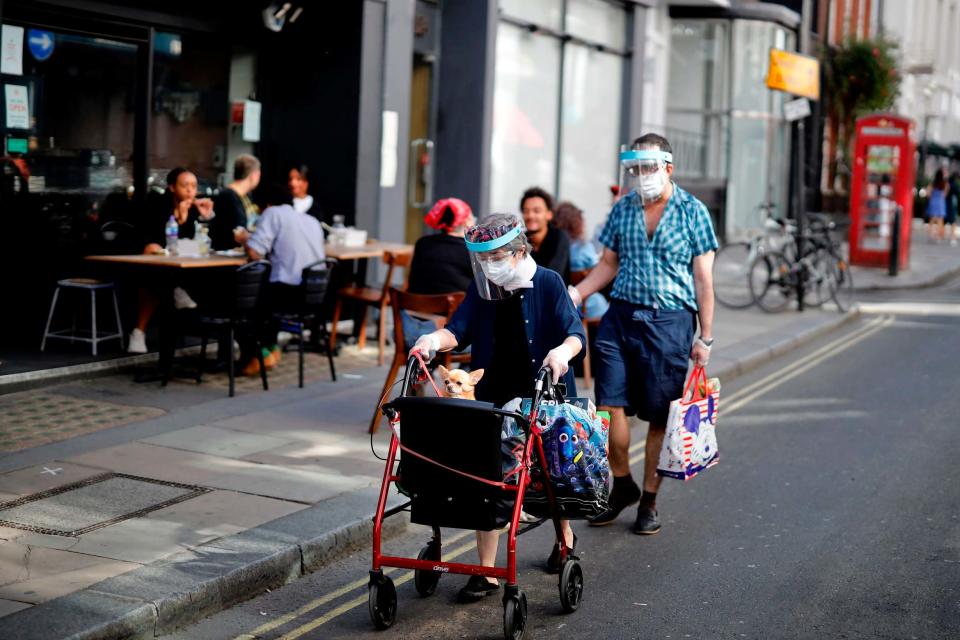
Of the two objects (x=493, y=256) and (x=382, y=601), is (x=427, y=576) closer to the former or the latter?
(x=382, y=601)

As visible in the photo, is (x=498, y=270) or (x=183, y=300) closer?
(x=498, y=270)

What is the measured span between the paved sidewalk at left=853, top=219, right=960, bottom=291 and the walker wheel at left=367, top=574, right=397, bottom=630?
662 inches

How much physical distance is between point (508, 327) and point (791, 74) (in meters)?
13.7

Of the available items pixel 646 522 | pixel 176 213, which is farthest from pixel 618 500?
pixel 176 213

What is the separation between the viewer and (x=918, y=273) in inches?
908

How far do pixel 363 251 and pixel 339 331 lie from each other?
54.4 inches

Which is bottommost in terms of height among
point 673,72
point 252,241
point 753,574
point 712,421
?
point 753,574

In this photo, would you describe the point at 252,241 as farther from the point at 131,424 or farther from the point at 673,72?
the point at 673,72

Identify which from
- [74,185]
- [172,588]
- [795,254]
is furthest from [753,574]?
[795,254]

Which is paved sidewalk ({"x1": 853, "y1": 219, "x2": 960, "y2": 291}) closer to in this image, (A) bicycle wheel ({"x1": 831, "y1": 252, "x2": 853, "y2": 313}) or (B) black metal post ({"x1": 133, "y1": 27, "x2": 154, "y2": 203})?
(A) bicycle wheel ({"x1": 831, "y1": 252, "x2": 853, "y2": 313})

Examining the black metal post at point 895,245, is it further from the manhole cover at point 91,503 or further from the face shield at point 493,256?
the face shield at point 493,256

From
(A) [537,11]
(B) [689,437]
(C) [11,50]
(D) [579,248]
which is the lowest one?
(B) [689,437]

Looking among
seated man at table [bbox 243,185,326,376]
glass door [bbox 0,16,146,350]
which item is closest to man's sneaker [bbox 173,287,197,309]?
seated man at table [bbox 243,185,326,376]

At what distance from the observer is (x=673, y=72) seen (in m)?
26.8
